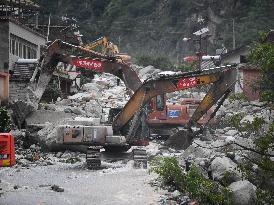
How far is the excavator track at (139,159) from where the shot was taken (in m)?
15.8

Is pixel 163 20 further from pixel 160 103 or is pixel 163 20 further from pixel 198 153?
pixel 198 153

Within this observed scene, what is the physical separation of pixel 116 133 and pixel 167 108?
→ 15.4 feet

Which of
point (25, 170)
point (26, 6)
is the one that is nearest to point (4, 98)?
point (25, 170)

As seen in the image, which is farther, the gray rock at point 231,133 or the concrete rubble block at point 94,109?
the concrete rubble block at point 94,109

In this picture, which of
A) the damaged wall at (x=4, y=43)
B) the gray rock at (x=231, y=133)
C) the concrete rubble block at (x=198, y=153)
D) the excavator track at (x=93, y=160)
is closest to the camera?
the concrete rubble block at (x=198, y=153)

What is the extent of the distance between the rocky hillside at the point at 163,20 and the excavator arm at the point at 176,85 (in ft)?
129

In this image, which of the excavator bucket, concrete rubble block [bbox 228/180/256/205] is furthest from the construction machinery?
concrete rubble block [bbox 228/180/256/205]

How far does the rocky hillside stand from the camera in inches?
Answer: 2438

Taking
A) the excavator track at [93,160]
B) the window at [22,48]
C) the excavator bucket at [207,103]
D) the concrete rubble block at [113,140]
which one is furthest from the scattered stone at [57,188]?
the window at [22,48]

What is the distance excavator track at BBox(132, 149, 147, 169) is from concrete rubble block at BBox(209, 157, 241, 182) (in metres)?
3.64

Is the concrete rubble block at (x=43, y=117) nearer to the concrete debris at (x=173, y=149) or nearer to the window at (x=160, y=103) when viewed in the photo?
the concrete debris at (x=173, y=149)

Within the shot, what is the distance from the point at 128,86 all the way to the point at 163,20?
5730 cm

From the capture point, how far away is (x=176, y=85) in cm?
1850

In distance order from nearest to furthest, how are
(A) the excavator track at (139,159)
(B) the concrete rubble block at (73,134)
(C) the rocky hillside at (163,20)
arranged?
1. (A) the excavator track at (139,159)
2. (B) the concrete rubble block at (73,134)
3. (C) the rocky hillside at (163,20)
